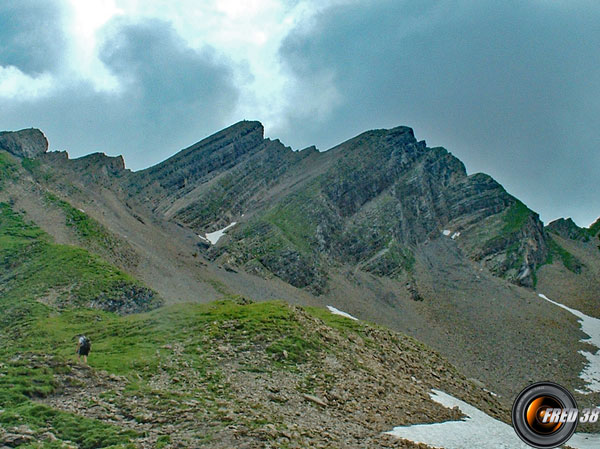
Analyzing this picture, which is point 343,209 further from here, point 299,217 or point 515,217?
point 515,217

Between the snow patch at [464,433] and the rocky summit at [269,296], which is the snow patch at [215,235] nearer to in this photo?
the rocky summit at [269,296]

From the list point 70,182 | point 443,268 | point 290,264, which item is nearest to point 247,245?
point 290,264

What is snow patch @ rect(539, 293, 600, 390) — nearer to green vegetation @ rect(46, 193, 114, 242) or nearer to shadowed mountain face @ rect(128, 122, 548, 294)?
shadowed mountain face @ rect(128, 122, 548, 294)

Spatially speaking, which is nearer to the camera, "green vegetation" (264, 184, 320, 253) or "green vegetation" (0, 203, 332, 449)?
"green vegetation" (0, 203, 332, 449)

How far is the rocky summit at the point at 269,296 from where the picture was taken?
913 inches

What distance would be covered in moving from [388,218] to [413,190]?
25.1 m

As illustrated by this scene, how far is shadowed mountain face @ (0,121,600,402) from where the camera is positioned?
9750 cm

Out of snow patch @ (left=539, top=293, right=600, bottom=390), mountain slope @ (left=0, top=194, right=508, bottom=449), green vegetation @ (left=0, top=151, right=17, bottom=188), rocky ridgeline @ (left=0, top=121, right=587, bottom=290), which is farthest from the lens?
rocky ridgeline @ (left=0, top=121, right=587, bottom=290)

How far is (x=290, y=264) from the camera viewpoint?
128625 mm

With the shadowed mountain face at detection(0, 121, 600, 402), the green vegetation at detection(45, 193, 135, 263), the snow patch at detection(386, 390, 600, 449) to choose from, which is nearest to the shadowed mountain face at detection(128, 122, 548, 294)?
the shadowed mountain face at detection(0, 121, 600, 402)

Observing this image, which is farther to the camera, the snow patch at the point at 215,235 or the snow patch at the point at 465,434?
the snow patch at the point at 215,235

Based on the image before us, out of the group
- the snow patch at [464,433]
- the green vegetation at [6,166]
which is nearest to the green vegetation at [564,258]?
the snow patch at [464,433]

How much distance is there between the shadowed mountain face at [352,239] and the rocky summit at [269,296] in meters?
0.69

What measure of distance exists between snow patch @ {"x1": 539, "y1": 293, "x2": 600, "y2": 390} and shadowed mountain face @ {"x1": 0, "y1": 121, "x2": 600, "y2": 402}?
6.82 feet
